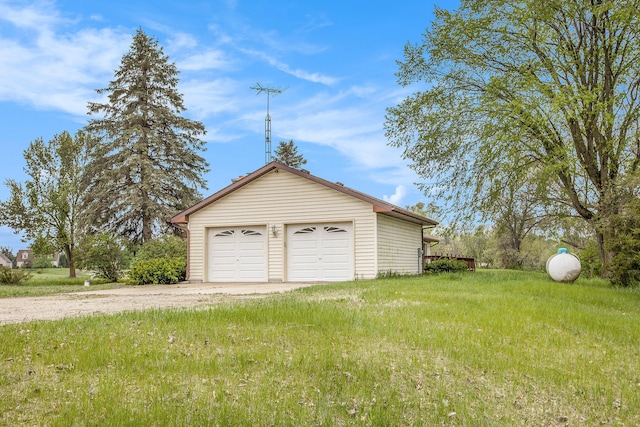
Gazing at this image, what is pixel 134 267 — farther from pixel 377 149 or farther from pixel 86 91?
pixel 86 91

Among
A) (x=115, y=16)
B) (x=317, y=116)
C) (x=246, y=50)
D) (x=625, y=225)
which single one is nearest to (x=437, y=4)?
(x=317, y=116)

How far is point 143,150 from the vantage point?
99.5 ft

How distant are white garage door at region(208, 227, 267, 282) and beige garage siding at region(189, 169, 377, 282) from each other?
1.00ft

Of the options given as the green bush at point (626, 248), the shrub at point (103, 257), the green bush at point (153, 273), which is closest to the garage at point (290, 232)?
the green bush at point (153, 273)

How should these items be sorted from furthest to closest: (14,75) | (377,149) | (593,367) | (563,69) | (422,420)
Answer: (377,149), (563,69), (14,75), (593,367), (422,420)

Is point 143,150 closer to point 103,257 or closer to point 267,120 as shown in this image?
point 103,257

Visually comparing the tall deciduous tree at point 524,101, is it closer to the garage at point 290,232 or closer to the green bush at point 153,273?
the garage at point 290,232

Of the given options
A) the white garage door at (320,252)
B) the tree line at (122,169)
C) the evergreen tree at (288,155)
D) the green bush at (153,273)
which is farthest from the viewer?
the evergreen tree at (288,155)

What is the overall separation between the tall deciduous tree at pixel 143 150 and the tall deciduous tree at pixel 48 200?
57.8 inches

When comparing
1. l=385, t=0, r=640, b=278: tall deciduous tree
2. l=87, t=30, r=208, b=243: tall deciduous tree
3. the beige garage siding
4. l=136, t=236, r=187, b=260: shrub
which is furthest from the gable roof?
l=87, t=30, r=208, b=243: tall deciduous tree

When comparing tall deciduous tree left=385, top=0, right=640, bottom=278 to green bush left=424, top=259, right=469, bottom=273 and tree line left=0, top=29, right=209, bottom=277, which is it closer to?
green bush left=424, top=259, right=469, bottom=273

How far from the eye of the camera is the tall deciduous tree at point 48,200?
92.9 feet

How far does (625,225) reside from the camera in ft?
50.3

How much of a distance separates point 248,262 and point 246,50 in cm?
805
